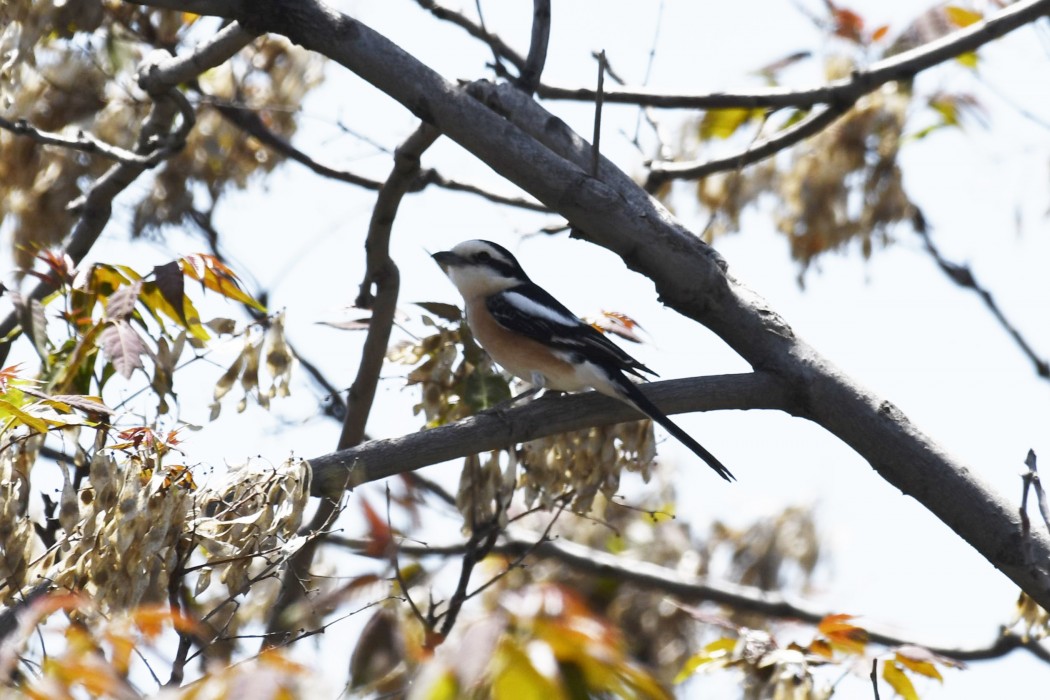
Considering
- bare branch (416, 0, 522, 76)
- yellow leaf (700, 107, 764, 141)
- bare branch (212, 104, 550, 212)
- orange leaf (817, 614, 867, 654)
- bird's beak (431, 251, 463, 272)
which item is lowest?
orange leaf (817, 614, 867, 654)

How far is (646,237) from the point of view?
3.82m

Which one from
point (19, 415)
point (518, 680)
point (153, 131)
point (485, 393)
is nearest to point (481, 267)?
point (153, 131)

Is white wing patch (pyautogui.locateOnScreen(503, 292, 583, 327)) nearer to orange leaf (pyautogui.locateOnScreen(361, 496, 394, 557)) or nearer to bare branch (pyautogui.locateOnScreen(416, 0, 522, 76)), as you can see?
bare branch (pyautogui.locateOnScreen(416, 0, 522, 76))

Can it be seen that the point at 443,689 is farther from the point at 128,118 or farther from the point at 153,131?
the point at 128,118

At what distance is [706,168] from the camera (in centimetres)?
594

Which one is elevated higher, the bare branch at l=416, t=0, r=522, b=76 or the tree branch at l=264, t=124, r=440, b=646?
the bare branch at l=416, t=0, r=522, b=76

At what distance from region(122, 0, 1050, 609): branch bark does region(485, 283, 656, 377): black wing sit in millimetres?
1061

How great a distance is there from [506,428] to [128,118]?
4.22 m

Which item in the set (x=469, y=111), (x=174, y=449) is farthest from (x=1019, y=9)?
(x=174, y=449)

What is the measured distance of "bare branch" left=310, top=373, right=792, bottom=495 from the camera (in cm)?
356

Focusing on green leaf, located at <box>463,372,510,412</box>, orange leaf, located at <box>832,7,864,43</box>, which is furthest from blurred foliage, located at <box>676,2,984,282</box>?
green leaf, located at <box>463,372,510,412</box>

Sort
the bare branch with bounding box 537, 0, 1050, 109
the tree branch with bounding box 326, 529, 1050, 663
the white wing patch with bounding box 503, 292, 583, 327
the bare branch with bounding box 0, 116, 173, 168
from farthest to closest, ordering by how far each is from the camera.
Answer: the tree branch with bounding box 326, 529, 1050, 663 → the white wing patch with bounding box 503, 292, 583, 327 → the bare branch with bounding box 537, 0, 1050, 109 → the bare branch with bounding box 0, 116, 173, 168

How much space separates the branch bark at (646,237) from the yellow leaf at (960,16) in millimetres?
3380

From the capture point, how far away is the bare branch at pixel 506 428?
3562 mm
